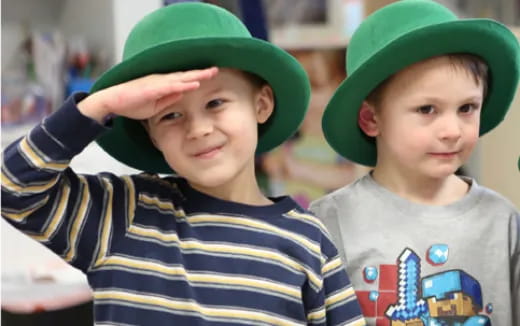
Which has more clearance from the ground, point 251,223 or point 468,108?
point 468,108

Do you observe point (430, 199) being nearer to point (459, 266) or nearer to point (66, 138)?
point (459, 266)

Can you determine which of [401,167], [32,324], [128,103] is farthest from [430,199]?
[32,324]

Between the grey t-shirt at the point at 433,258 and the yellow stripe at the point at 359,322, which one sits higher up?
the grey t-shirt at the point at 433,258

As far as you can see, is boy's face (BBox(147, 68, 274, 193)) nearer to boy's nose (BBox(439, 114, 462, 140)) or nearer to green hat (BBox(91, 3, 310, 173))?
green hat (BBox(91, 3, 310, 173))

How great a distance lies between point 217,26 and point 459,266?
485mm

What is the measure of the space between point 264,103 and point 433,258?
0.33 metres

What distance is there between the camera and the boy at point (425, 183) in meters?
1.03

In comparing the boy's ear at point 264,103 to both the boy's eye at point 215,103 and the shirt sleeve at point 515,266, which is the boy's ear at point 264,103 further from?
the shirt sleeve at point 515,266

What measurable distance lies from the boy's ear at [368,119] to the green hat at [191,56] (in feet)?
0.38

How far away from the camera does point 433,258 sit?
1077 millimetres

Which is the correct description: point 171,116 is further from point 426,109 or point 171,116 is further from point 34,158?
point 426,109

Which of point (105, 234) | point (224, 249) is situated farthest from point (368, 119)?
point (105, 234)

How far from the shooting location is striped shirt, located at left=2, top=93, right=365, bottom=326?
87 cm

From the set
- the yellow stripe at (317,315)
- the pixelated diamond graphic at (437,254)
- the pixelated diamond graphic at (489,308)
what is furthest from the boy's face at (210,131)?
the pixelated diamond graphic at (489,308)
